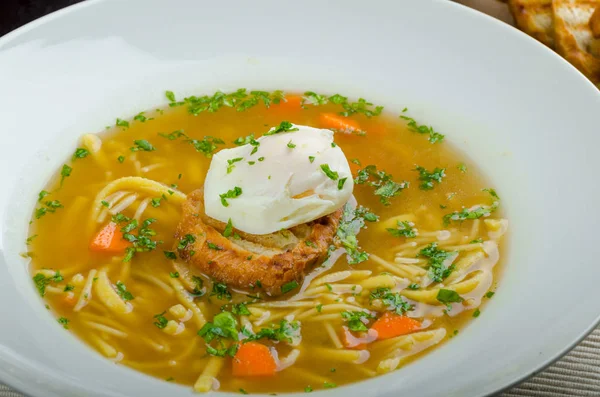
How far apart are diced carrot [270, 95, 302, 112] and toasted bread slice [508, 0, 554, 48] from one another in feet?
7.65

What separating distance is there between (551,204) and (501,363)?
1736mm

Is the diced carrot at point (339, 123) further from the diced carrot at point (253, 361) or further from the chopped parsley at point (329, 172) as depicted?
the diced carrot at point (253, 361)

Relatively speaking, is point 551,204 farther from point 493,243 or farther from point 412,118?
point 412,118

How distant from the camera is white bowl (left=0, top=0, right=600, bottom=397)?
12.5 feet

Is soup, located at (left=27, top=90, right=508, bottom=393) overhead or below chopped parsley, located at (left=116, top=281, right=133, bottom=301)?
overhead

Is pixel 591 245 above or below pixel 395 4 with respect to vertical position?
below

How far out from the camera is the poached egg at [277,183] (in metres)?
4.69

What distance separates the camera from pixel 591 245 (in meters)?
4.36

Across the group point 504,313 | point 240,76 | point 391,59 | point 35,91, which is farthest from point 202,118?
point 504,313

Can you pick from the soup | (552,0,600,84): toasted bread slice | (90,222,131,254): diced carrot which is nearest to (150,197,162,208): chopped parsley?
the soup

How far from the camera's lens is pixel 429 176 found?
5.53m

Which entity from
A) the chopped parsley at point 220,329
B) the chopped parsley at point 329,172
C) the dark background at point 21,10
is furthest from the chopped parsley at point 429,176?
the dark background at point 21,10

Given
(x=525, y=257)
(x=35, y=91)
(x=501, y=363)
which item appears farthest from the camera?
(x=35, y=91)

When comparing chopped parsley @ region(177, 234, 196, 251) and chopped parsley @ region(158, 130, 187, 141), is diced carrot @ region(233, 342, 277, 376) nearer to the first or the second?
chopped parsley @ region(177, 234, 196, 251)
